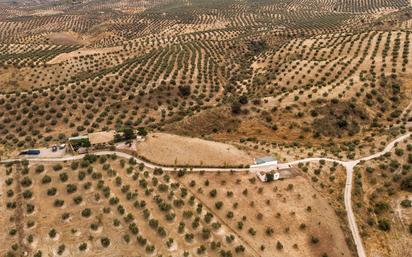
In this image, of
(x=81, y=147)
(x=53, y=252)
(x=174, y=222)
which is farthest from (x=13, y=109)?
(x=174, y=222)

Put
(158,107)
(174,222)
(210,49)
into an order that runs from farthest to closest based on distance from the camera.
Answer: (210,49) < (158,107) < (174,222)

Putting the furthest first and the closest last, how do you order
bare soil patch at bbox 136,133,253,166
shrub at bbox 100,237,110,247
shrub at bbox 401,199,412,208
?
bare soil patch at bbox 136,133,253,166 < shrub at bbox 401,199,412,208 < shrub at bbox 100,237,110,247

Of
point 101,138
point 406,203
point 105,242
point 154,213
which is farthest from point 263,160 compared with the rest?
point 101,138

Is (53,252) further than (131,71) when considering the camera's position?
No

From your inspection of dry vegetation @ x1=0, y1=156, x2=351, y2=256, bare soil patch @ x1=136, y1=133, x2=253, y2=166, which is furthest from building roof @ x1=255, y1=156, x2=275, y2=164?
dry vegetation @ x1=0, y1=156, x2=351, y2=256

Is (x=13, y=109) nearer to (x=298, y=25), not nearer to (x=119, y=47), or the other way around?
(x=119, y=47)

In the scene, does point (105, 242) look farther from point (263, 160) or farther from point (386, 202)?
point (386, 202)

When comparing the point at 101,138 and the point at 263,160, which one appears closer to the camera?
the point at 263,160

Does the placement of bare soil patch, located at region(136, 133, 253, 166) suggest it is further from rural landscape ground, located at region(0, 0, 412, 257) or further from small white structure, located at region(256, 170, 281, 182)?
small white structure, located at region(256, 170, 281, 182)

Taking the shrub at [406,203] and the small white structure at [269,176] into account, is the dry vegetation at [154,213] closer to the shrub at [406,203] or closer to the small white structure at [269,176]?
the small white structure at [269,176]
